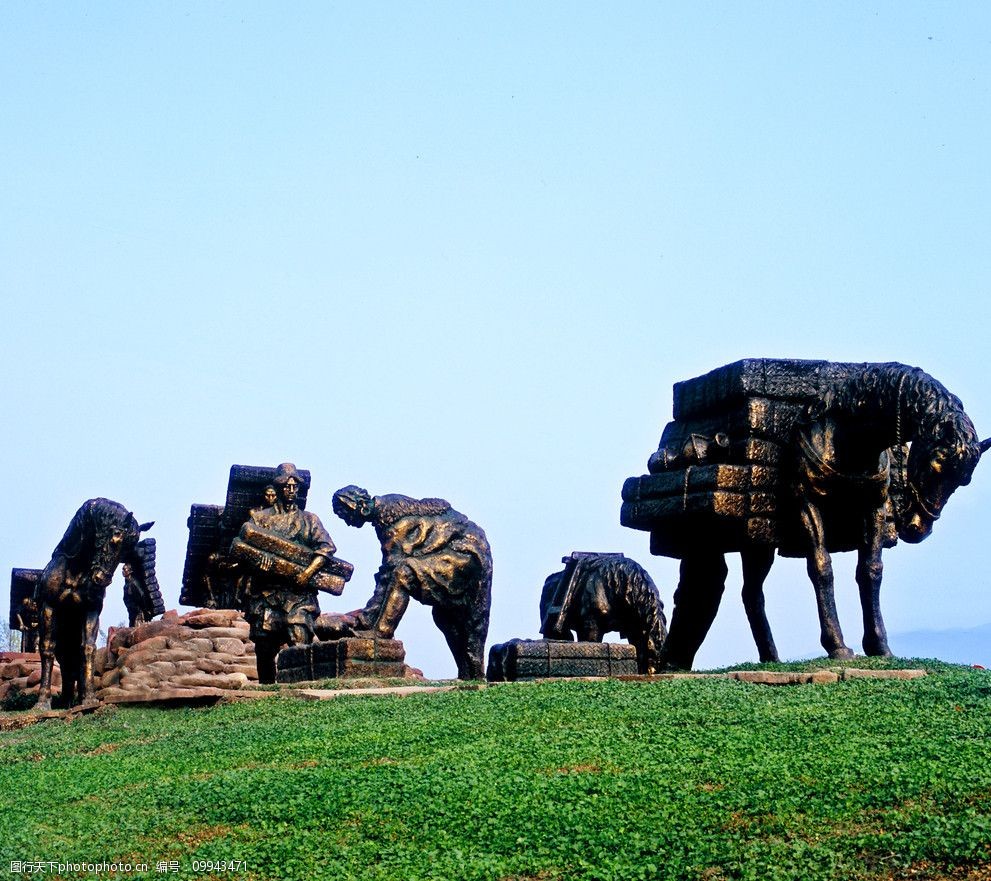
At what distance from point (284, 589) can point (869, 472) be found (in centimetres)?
852

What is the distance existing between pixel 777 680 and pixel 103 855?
18.0ft

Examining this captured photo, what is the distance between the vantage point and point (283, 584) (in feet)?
62.0

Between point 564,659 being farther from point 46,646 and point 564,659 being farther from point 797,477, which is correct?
point 46,646

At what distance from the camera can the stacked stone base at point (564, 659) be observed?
13.3 m

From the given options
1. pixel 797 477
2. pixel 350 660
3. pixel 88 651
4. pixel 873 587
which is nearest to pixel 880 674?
pixel 873 587

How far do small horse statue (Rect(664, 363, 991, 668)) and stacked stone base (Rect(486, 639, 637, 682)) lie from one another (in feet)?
5.03

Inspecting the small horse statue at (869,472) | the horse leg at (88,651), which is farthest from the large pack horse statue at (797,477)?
→ the horse leg at (88,651)

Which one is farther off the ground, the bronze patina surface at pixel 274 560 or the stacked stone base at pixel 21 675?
the bronze patina surface at pixel 274 560

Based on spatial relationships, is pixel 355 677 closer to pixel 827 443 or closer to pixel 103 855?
pixel 827 443


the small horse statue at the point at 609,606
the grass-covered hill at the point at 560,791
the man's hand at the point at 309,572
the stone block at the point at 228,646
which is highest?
the man's hand at the point at 309,572

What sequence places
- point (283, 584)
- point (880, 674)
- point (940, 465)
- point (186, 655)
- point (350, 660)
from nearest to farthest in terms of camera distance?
point (880, 674), point (940, 465), point (350, 660), point (186, 655), point (283, 584)

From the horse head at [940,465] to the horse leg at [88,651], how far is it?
920cm

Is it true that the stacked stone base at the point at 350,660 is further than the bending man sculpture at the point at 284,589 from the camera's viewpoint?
No

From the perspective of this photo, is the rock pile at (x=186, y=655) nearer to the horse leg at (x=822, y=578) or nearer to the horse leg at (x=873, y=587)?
the horse leg at (x=822, y=578)
